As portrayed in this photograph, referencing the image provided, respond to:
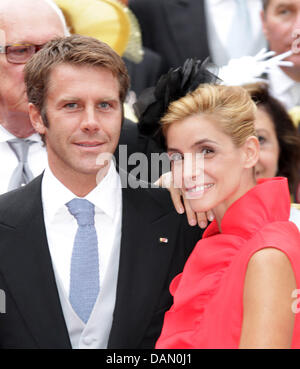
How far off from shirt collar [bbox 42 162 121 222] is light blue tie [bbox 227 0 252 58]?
7.73ft

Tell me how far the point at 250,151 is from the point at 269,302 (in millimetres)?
654

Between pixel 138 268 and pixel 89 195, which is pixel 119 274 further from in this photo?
pixel 89 195

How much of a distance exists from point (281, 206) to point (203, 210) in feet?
0.95

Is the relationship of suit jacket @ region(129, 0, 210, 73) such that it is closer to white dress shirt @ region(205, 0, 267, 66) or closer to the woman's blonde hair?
white dress shirt @ region(205, 0, 267, 66)

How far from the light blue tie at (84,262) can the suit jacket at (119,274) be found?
92mm

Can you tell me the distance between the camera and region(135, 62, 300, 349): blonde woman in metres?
2.21

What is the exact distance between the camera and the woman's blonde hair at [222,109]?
8.55 feet

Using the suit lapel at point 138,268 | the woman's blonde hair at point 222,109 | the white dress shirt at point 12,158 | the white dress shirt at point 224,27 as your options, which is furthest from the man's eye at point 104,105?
the white dress shirt at point 224,27

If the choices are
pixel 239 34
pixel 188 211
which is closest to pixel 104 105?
pixel 188 211

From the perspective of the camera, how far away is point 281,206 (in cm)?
249

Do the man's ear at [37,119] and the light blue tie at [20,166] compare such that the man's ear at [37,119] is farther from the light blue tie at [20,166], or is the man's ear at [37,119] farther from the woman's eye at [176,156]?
the woman's eye at [176,156]
